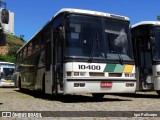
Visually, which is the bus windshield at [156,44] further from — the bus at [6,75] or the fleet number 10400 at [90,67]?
the bus at [6,75]

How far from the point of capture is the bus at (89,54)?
12.4 meters

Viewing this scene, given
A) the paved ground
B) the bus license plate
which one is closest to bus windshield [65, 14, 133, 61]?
the bus license plate

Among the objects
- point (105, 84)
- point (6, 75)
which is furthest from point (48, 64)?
point (6, 75)

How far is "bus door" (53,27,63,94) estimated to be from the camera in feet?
41.8

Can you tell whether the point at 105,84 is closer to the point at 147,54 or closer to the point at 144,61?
the point at 147,54

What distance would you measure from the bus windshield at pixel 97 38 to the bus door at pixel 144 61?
7.99ft

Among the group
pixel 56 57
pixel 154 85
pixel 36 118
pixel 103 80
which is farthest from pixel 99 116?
pixel 154 85

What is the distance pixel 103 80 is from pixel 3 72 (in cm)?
2781

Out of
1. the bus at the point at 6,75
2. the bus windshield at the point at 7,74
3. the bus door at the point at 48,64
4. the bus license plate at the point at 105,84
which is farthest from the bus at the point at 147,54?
the bus windshield at the point at 7,74

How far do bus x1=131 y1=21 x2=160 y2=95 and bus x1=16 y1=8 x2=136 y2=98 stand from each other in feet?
6.72

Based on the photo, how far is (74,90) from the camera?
1222cm

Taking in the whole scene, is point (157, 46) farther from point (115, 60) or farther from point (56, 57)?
point (56, 57)

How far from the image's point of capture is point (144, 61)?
16.2m

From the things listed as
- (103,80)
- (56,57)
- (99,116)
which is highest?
(56,57)
